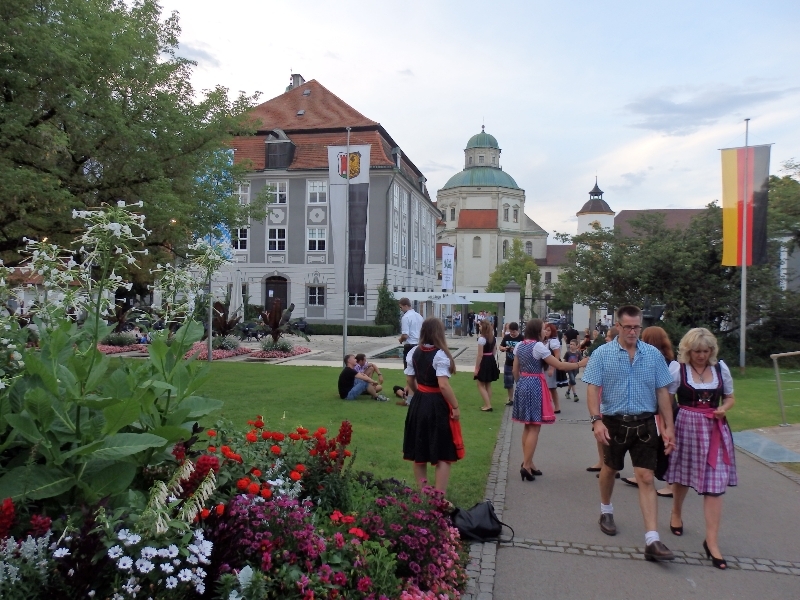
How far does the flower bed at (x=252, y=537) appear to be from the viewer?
10.2 feet

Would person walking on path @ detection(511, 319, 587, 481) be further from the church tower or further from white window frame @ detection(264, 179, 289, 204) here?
the church tower

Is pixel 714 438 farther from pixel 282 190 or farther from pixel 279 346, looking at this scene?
pixel 282 190

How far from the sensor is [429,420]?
20.6ft

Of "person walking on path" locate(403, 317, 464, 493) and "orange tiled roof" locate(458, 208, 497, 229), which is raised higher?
"orange tiled roof" locate(458, 208, 497, 229)

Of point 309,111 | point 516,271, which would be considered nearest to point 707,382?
point 309,111

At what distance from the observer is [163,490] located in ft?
11.6

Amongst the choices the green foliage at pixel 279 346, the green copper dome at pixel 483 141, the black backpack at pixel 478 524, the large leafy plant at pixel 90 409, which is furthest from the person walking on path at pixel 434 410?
the green copper dome at pixel 483 141

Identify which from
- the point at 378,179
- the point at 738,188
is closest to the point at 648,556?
the point at 738,188

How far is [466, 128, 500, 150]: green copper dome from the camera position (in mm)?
116188

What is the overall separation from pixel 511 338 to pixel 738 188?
1065cm

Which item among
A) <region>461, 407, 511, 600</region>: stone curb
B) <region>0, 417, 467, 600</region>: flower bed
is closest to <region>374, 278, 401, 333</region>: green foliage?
<region>461, 407, 511, 600</region>: stone curb

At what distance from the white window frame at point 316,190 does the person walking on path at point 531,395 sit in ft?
131

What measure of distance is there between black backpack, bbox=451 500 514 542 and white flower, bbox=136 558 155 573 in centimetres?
304

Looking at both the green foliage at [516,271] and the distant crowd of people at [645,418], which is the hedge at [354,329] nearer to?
the distant crowd of people at [645,418]
